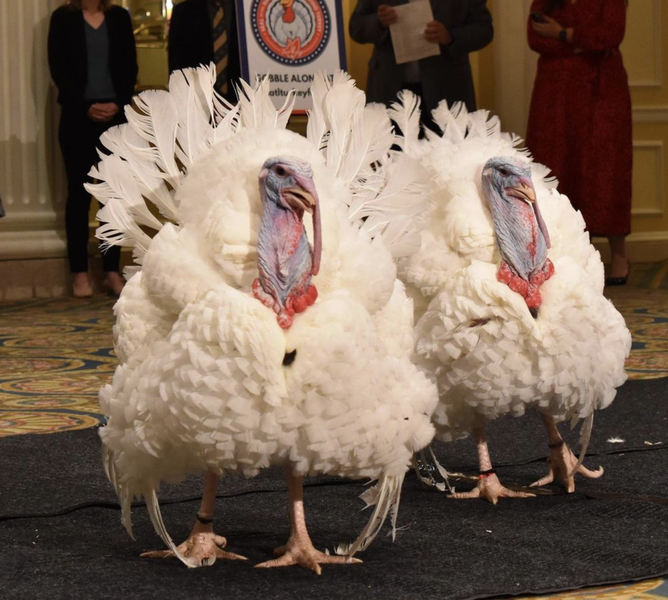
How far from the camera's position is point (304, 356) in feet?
7.35

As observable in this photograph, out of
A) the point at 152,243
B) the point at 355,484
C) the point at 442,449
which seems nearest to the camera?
the point at 152,243

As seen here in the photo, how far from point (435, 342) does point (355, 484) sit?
49 cm

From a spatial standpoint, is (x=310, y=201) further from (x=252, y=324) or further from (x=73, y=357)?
(x=73, y=357)

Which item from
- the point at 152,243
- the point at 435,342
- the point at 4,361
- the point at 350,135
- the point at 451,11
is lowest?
the point at 4,361

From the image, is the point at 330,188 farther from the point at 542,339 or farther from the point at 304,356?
the point at 542,339

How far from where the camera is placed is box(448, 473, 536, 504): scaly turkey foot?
3.06 m

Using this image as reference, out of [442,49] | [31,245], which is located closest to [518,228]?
[442,49]

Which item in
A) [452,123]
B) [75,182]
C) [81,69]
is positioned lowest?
[75,182]

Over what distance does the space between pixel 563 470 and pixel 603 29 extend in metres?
4.75

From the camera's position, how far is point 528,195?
120 inches

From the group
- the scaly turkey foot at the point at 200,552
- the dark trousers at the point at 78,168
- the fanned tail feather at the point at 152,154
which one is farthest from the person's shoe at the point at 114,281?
the scaly turkey foot at the point at 200,552

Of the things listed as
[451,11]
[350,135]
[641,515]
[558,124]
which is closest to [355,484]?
[641,515]

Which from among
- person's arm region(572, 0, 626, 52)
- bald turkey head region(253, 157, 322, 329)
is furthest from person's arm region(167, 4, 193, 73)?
bald turkey head region(253, 157, 322, 329)

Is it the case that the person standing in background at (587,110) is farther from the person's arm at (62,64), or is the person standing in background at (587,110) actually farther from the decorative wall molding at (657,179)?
the person's arm at (62,64)
